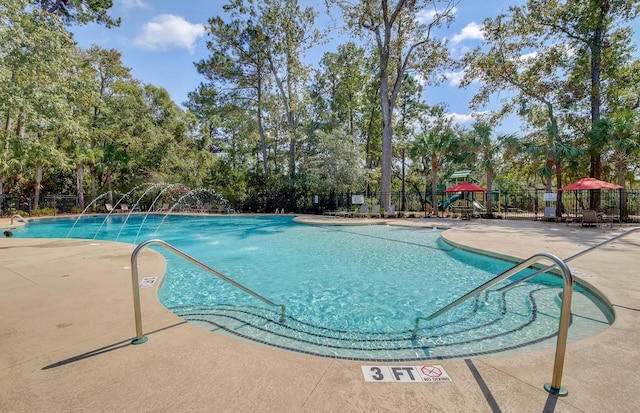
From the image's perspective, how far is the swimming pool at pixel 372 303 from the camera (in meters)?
3.44

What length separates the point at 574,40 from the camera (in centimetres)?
1797

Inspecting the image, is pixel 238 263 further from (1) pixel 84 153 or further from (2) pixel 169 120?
(2) pixel 169 120

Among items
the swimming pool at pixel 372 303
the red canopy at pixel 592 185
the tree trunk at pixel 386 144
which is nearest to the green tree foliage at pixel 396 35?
the tree trunk at pixel 386 144

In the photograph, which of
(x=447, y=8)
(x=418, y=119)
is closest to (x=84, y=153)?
(x=447, y=8)

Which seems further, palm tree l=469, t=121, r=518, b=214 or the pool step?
palm tree l=469, t=121, r=518, b=214

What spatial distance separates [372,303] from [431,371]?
2.73m

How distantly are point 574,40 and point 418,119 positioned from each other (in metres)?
13.4

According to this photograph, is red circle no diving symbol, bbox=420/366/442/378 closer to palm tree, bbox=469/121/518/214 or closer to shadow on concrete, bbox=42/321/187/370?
shadow on concrete, bbox=42/321/187/370

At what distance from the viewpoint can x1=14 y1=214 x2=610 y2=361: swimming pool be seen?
3439 millimetres

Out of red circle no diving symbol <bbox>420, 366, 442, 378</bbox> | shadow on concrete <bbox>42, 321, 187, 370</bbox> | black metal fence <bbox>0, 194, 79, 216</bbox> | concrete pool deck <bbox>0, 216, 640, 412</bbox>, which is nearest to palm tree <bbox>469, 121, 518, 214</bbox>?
concrete pool deck <bbox>0, 216, 640, 412</bbox>

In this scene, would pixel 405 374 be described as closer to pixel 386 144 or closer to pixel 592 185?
pixel 592 185

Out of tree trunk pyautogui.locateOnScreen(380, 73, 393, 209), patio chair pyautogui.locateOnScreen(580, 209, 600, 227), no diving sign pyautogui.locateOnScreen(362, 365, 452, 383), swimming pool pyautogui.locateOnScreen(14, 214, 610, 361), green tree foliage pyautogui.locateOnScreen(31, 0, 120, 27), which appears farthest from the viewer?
tree trunk pyautogui.locateOnScreen(380, 73, 393, 209)

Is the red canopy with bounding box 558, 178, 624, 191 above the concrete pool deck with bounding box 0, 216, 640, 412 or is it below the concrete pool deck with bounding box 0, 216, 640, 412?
above

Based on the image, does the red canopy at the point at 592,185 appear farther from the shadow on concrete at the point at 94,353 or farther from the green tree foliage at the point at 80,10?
the green tree foliage at the point at 80,10
